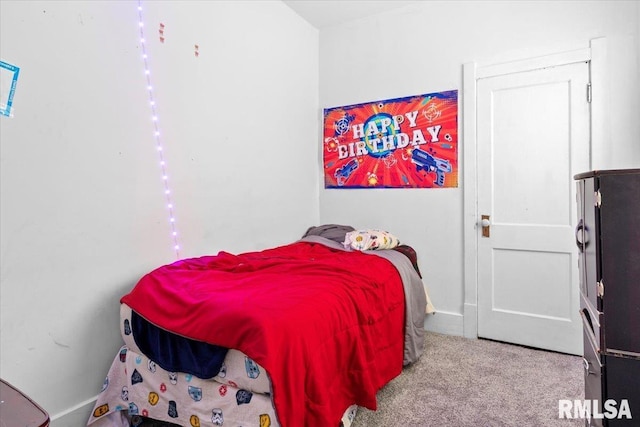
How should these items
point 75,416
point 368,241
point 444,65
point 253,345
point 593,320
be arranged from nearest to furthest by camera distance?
point 593,320, point 253,345, point 75,416, point 368,241, point 444,65

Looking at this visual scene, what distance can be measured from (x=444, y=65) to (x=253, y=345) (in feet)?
8.75

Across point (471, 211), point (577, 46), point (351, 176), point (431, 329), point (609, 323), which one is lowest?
point (431, 329)

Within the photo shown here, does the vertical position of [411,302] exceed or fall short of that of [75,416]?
it exceeds it

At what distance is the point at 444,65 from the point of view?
304 cm

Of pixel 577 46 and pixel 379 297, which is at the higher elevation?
pixel 577 46

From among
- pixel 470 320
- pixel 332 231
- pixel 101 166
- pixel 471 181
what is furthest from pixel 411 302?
pixel 101 166

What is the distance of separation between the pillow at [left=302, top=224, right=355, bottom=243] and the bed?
75 cm

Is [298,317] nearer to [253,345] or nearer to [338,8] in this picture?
[253,345]

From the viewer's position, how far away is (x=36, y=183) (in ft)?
5.35

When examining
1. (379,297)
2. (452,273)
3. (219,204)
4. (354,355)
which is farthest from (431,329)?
(219,204)

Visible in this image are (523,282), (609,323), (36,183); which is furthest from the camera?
(523,282)

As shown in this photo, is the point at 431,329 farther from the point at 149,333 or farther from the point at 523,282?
the point at 149,333

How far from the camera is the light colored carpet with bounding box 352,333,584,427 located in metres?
1.83

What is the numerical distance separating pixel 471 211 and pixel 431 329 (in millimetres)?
1024
